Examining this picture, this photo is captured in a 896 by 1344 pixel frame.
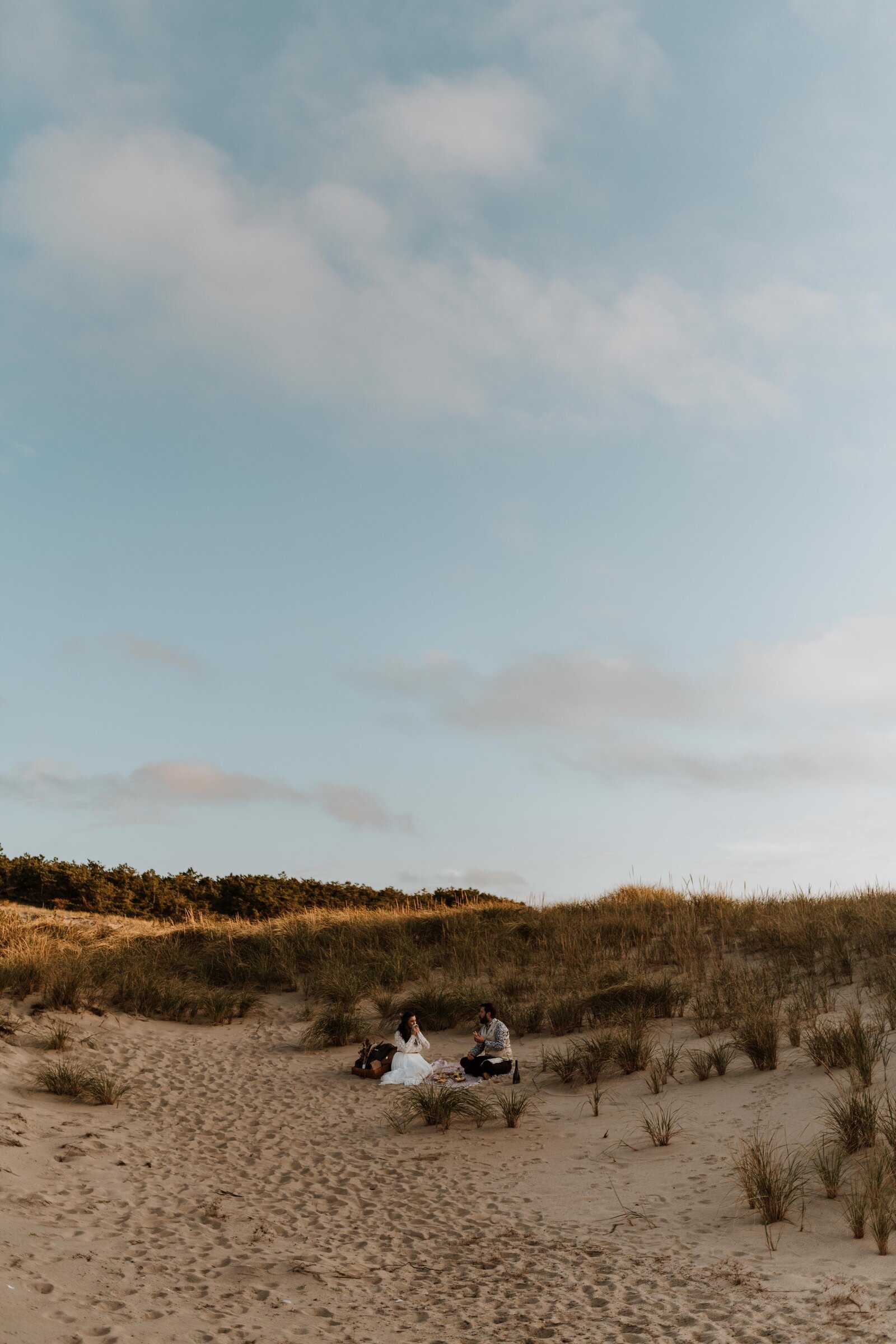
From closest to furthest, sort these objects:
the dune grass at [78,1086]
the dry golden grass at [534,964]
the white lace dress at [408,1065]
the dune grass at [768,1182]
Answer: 1. the dune grass at [768,1182]
2. the dune grass at [78,1086]
3. the white lace dress at [408,1065]
4. the dry golden grass at [534,964]

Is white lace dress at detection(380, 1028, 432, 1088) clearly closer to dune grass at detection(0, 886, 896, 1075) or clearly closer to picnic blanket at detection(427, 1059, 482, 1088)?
picnic blanket at detection(427, 1059, 482, 1088)

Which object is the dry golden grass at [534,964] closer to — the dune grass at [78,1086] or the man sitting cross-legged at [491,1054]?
the man sitting cross-legged at [491,1054]

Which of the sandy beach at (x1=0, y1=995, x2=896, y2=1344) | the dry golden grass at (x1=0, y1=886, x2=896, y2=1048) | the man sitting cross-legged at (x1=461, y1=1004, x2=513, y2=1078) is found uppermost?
the dry golden grass at (x1=0, y1=886, x2=896, y2=1048)

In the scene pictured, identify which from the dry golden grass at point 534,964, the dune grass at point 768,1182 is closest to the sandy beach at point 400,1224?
the dune grass at point 768,1182

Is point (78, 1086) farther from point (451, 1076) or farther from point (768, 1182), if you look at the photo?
point (768, 1182)

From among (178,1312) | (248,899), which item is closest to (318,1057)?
(178,1312)

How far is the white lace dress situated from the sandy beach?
427 mm

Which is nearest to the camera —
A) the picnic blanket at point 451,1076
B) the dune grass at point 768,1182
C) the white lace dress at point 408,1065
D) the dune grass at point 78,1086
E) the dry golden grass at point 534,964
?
the dune grass at point 768,1182

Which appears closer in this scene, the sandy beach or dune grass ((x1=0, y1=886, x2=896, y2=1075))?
the sandy beach

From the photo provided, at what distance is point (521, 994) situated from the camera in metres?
15.5

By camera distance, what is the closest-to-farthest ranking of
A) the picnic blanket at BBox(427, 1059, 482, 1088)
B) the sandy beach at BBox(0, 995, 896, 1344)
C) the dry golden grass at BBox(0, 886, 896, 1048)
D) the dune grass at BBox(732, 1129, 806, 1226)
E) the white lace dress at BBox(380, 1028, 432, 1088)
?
1. the sandy beach at BBox(0, 995, 896, 1344)
2. the dune grass at BBox(732, 1129, 806, 1226)
3. the picnic blanket at BBox(427, 1059, 482, 1088)
4. the white lace dress at BBox(380, 1028, 432, 1088)
5. the dry golden grass at BBox(0, 886, 896, 1048)

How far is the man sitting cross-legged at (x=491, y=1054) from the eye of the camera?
38.2 ft

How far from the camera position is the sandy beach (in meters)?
5.53

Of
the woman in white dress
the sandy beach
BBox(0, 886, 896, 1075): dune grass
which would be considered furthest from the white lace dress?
BBox(0, 886, 896, 1075): dune grass
